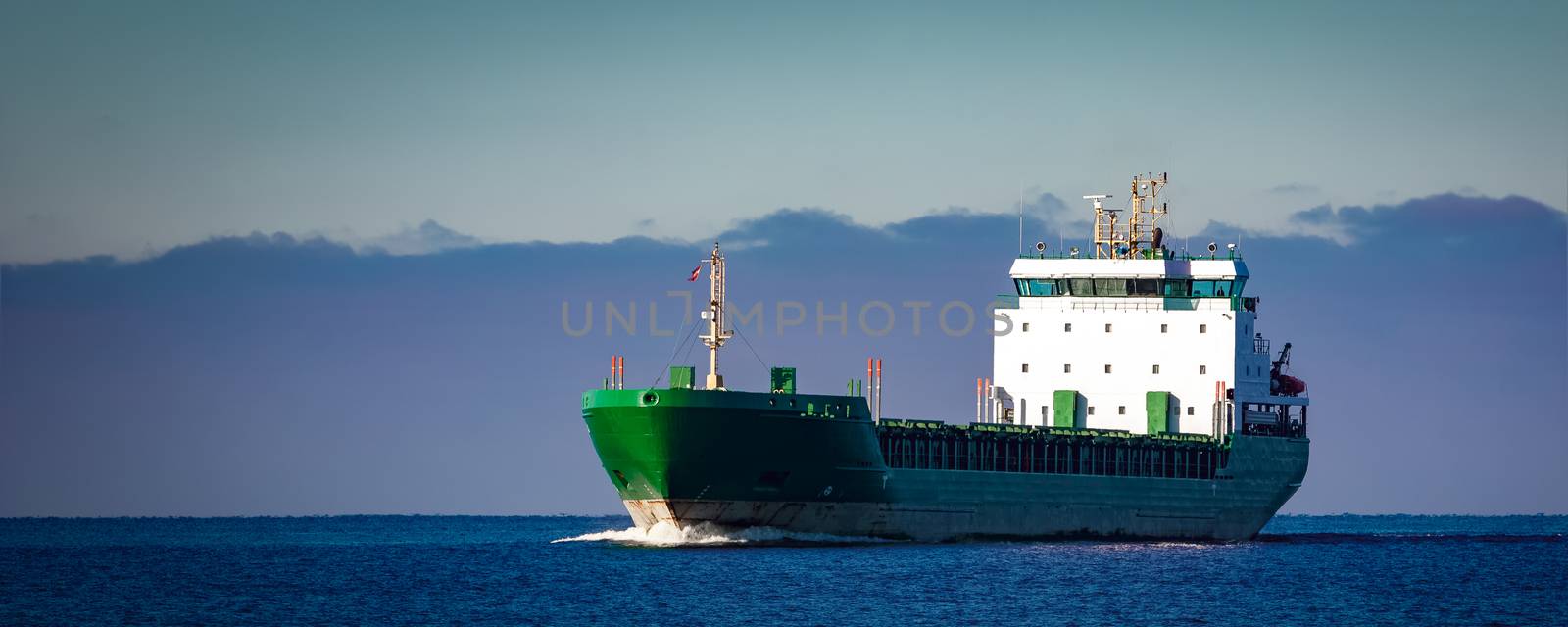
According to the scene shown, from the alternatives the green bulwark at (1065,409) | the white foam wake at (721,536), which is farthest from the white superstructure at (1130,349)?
the white foam wake at (721,536)

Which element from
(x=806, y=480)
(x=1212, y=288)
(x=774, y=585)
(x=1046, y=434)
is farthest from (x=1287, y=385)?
(x=774, y=585)

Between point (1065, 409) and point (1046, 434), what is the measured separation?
18.0ft

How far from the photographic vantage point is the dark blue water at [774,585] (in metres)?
45.9

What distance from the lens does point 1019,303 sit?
7506 cm

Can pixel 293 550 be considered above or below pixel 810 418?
below

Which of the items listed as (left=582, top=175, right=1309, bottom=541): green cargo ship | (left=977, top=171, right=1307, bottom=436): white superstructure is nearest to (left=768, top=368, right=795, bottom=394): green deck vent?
(left=582, top=175, right=1309, bottom=541): green cargo ship

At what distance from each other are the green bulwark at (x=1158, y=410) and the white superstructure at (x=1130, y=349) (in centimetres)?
4

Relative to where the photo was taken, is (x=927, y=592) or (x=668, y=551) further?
(x=668, y=551)

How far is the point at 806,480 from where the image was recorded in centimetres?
5956

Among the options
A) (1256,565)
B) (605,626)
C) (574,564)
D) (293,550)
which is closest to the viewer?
(605,626)

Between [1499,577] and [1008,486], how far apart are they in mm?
15844

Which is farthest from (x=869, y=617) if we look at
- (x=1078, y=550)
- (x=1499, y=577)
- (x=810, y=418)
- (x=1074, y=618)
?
(x=1499, y=577)

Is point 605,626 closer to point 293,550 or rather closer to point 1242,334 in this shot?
point 293,550

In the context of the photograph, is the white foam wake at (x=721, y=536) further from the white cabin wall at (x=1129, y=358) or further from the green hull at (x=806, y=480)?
the white cabin wall at (x=1129, y=358)
